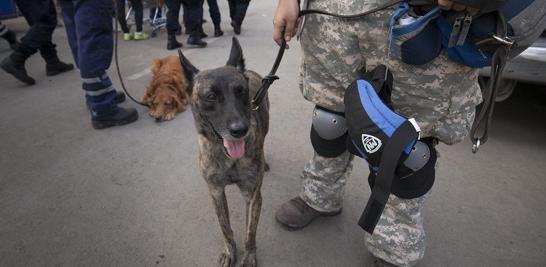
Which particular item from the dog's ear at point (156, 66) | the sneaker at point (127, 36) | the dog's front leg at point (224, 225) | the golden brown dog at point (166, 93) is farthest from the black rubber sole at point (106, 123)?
the sneaker at point (127, 36)

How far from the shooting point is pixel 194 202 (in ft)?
8.65

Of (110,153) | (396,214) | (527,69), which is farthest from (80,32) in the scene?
(527,69)

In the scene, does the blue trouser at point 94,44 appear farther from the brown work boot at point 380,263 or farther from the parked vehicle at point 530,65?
the parked vehicle at point 530,65

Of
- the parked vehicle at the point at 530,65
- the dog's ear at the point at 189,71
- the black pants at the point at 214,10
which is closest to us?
the dog's ear at the point at 189,71

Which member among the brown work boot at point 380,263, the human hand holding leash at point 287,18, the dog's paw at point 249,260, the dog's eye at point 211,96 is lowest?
the dog's paw at point 249,260

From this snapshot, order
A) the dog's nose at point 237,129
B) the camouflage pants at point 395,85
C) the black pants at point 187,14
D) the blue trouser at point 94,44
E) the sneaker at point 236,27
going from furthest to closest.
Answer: the sneaker at point 236,27
the black pants at point 187,14
the blue trouser at point 94,44
the dog's nose at point 237,129
the camouflage pants at point 395,85

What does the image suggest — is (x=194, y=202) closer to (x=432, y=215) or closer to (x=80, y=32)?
→ (x=432, y=215)

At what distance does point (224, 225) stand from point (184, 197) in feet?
2.49

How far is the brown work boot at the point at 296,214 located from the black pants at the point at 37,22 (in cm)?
415

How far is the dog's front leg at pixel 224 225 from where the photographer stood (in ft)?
6.67

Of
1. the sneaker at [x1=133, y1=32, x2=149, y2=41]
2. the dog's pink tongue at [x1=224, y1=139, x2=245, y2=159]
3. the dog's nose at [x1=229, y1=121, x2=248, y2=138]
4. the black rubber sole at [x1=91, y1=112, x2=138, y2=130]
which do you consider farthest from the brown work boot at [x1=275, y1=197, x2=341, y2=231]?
the sneaker at [x1=133, y1=32, x2=149, y2=41]

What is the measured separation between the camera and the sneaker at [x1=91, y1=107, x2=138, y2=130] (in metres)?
3.69

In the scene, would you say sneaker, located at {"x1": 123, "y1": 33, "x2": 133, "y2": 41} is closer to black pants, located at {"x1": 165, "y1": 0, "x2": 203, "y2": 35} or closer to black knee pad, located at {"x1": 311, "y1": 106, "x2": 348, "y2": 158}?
black pants, located at {"x1": 165, "y1": 0, "x2": 203, "y2": 35}

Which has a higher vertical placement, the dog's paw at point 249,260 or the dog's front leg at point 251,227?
the dog's front leg at point 251,227
